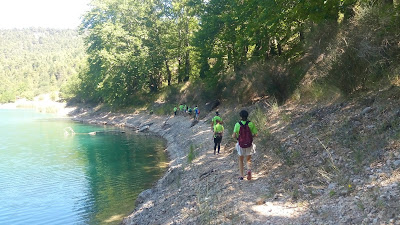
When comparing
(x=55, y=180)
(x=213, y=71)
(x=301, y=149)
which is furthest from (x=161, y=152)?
(x=301, y=149)

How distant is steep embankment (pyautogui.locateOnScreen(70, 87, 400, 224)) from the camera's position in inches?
241

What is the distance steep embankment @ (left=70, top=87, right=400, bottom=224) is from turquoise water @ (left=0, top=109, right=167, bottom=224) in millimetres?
2336

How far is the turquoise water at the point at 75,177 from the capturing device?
A: 13121mm

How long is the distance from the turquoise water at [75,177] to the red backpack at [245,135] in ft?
19.2

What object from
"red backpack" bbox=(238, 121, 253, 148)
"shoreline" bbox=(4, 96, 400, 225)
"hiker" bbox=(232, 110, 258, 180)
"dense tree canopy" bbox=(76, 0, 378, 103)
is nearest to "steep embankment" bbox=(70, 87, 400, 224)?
"shoreline" bbox=(4, 96, 400, 225)

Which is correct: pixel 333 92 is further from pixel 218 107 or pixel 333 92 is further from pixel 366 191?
pixel 218 107

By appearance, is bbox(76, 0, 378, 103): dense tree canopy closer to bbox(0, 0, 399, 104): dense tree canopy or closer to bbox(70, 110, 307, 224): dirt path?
bbox(0, 0, 399, 104): dense tree canopy

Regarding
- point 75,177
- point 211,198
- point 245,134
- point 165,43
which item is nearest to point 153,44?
point 165,43

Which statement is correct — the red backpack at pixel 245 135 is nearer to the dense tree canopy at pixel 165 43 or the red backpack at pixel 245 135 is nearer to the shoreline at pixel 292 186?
the shoreline at pixel 292 186

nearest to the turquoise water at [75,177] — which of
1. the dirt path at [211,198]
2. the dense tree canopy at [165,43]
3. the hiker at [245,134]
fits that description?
the dirt path at [211,198]

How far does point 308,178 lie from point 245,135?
2023mm

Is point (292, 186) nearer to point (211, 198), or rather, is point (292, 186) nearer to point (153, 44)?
point (211, 198)

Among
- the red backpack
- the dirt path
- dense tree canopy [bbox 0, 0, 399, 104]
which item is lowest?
the dirt path

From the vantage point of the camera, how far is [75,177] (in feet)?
61.3
